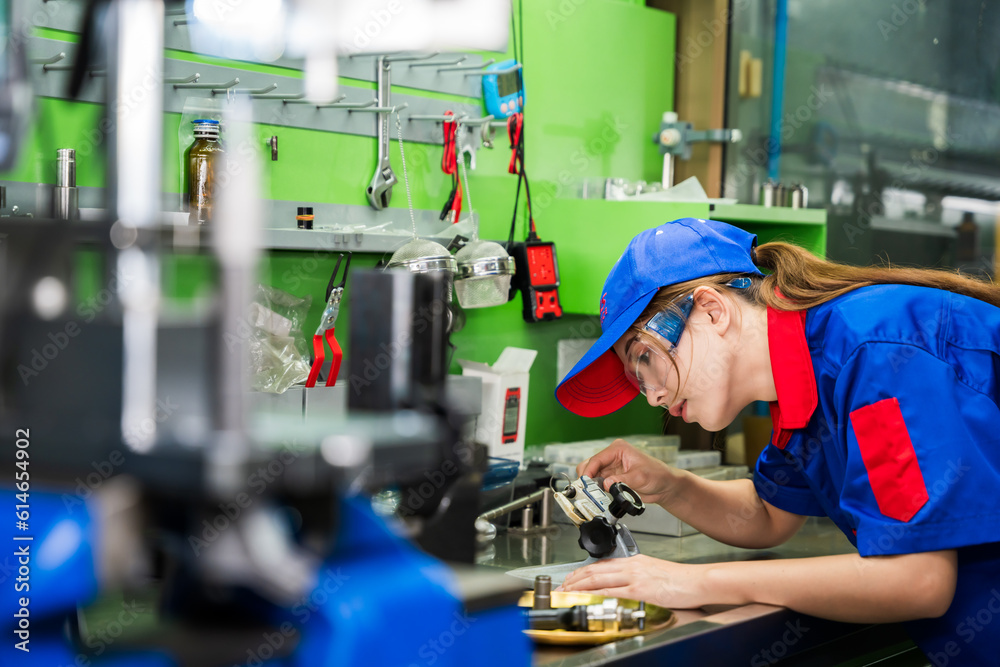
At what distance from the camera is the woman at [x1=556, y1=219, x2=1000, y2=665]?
140cm

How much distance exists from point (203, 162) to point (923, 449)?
51.4 inches

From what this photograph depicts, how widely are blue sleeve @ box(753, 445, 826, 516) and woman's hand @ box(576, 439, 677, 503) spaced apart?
0.17m

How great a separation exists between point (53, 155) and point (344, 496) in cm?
119

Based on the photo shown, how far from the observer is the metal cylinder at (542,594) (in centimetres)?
155

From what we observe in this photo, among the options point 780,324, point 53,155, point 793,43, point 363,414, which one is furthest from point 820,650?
point 793,43

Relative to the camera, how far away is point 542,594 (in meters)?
1.56

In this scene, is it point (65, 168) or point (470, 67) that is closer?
point (65, 168)

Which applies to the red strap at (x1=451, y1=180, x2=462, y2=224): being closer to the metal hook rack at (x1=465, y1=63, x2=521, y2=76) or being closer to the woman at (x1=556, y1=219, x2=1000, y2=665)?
the metal hook rack at (x1=465, y1=63, x2=521, y2=76)

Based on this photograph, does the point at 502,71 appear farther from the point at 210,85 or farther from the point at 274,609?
the point at 274,609

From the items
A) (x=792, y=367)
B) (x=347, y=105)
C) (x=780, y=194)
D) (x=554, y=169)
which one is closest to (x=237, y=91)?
(x=347, y=105)

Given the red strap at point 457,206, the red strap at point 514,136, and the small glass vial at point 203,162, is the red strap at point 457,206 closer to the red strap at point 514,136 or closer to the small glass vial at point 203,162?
the red strap at point 514,136

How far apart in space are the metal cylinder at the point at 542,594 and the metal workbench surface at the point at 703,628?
0.36ft

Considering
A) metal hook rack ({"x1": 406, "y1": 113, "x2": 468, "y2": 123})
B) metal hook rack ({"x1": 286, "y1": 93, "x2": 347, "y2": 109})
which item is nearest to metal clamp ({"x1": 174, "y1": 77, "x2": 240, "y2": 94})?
metal hook rack ({"x1": 286, "y1": 93, "x2": 347, "y2": 109})

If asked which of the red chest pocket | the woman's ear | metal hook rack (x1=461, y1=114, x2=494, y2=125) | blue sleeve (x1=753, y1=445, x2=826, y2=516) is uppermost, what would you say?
metal hook rack (x1=461, y1=114, x2=494, y2=125)
